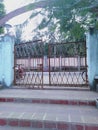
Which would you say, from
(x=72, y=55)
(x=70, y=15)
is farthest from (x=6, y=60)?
(x=70, y=15)

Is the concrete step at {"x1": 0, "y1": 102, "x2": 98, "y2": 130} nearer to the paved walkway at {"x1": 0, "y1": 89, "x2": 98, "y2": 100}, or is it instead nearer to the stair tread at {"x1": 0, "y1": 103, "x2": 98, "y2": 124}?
the stair tread at {"x1": 0, "y1": 103, "x2": 98, "y2": 124}

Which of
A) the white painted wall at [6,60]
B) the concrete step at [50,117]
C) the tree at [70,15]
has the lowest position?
the concrete step at [50,117]

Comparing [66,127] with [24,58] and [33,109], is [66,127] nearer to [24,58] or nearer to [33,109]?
[33,109]

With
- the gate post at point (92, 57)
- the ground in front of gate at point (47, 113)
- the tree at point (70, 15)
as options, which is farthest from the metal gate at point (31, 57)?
the tree at point (70, 15)

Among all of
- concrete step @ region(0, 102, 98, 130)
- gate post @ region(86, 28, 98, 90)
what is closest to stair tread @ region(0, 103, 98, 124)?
concrete step @ region(0, 102, 98, 130)

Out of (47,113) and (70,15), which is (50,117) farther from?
(70,15)

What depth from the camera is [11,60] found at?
7.59 meters

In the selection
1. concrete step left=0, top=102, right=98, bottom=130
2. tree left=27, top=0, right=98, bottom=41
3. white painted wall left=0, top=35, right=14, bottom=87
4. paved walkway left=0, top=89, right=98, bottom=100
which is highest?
tree left=27, top=0, right=98, bottom=41

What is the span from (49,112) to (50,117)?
0.41 m

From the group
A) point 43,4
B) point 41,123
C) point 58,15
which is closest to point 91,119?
point 41,123

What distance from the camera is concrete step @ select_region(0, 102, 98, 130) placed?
370 centimetres

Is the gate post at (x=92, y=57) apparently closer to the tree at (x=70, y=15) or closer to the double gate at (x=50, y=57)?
the double gate at (x=50, y=57)

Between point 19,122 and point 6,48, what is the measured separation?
161 inches

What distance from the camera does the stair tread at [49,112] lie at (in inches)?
153
